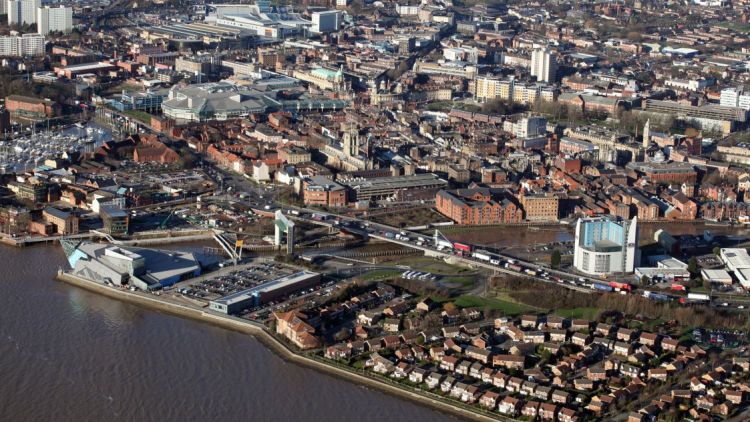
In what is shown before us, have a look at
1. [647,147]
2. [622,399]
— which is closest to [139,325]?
[622,399]

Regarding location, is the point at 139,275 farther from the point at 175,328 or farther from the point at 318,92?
the point at 318,92

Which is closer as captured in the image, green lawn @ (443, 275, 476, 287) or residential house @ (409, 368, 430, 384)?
residential house @ (409, 368, 430, 384)

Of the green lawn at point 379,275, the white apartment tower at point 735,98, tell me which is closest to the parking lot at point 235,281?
the green lawn at point 379,275

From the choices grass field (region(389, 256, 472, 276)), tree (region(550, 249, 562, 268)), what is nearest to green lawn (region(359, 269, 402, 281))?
grass field (region(389, 256, 472, 276))

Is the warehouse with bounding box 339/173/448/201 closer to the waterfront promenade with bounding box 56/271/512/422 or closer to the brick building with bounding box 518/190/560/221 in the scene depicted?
the brick building with bounding box 518/190/560/221

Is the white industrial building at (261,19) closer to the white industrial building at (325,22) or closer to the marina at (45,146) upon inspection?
the white industrial building at (325,22)

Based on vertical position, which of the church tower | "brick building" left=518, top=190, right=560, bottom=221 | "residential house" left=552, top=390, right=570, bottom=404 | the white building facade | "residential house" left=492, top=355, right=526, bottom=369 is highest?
the white building facade
